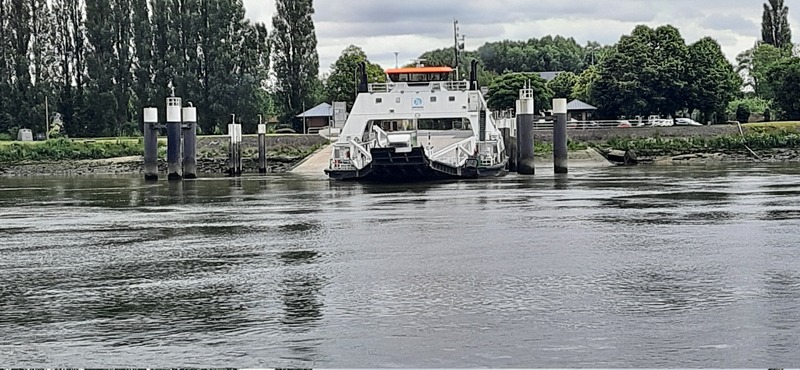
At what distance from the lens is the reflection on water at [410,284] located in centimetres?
1126

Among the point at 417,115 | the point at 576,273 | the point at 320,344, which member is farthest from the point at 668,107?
the point at 320,344

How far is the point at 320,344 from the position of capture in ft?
37.8

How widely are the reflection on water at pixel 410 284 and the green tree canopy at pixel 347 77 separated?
54104 mm

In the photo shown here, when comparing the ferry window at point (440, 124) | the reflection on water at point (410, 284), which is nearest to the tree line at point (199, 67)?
the ferry window at point (440, 124)

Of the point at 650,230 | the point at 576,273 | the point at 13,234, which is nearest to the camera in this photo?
the point at 576,273

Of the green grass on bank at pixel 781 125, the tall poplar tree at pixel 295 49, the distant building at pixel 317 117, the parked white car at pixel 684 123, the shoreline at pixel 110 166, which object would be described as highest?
the tall poplar tree at pixel 295 49

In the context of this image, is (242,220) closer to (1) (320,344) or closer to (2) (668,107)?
(1) (320,344)

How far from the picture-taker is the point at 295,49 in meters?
74.5

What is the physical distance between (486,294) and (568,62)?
5156 inches

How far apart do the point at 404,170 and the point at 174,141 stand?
1150cm

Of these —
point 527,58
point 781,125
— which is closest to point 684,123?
point 781,125

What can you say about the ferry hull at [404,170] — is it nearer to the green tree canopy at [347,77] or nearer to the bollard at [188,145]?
the bollard at [188,145]

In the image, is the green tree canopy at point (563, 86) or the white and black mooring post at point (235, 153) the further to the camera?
the green tree canopy at point (563, 86)

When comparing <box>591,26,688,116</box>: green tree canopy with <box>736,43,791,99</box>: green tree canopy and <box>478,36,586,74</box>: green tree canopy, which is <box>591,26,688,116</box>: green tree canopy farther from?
<box>478,36,586,74</box>: green tree canopy
